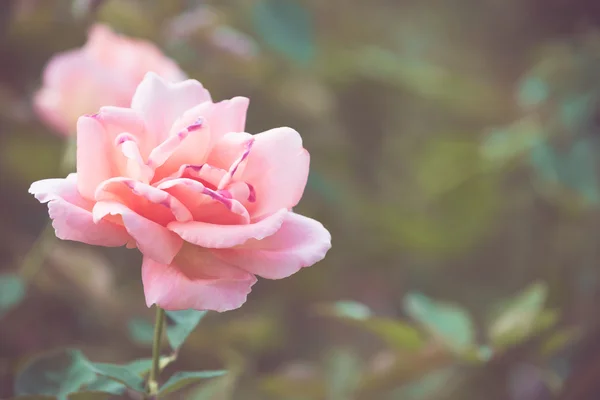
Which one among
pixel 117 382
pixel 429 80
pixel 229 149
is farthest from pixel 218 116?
Result: pixel 429 80

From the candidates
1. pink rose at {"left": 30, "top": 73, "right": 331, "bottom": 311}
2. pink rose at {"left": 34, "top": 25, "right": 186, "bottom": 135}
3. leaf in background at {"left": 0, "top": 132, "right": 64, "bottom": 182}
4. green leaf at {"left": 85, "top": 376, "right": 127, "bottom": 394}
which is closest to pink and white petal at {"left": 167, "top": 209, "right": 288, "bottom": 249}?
pink rose at {"left": 30, "top": 73, "right": 331, "bottom": 311}

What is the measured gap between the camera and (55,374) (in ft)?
1.08

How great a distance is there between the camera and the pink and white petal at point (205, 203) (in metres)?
0.23

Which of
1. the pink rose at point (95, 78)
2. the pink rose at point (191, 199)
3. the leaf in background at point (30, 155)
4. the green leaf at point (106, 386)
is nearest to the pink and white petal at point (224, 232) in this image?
the pink rose at point (191, 199)

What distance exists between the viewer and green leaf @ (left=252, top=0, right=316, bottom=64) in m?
0.67

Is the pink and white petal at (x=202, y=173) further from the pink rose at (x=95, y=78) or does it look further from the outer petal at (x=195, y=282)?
the pink rose at (x=95, y=78)

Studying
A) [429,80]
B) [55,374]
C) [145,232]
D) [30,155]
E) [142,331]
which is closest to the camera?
[145,232]

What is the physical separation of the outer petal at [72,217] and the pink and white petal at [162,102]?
4 centimetres

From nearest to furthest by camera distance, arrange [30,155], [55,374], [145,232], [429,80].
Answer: [145,232]
[55,374]
[30,155]
[429,80]

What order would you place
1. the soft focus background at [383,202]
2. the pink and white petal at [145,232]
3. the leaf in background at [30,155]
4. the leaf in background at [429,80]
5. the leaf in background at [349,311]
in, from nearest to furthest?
1. the pink and white petal at [145,232]
2. the leaf in background at [349,311]
3. the soft focus background at [383,202]
4. the leaf in background at [30,155]
5. the leaf in background at [429,80]

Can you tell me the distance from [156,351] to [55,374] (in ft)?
0.30

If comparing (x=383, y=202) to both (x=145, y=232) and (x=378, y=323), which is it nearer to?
(x=378, y=323)

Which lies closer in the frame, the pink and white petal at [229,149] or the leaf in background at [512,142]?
the pink and white petal at [229,149]

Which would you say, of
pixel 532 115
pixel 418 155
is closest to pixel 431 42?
pixel 418 155
